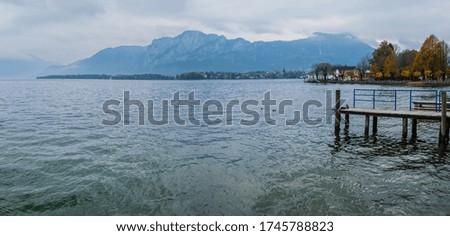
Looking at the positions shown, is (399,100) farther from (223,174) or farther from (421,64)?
(223,174)

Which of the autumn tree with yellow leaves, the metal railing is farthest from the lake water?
the autumn tree with yellow leaves

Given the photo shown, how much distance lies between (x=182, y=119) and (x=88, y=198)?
73.9 feet

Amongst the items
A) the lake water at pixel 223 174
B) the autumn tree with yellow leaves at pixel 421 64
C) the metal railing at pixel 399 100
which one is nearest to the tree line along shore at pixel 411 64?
the autumn tree with yellow leaves at pixel 421 64

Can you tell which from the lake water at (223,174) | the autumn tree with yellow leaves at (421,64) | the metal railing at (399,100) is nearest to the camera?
the lake water at (223,174)

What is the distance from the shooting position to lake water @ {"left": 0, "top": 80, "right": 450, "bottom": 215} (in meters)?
11.6

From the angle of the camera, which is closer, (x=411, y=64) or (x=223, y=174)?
(x=223, y=174)

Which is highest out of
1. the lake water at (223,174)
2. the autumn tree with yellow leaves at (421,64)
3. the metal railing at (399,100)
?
the autumn tree with yellow leaves at (421,64)

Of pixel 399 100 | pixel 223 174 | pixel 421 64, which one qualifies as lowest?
Answer: pixel 223 174

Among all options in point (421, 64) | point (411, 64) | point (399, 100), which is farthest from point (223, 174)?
point (411, 64)

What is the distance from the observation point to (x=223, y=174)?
15.1m

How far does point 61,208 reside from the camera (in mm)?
11742

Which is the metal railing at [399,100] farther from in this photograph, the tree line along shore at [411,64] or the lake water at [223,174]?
the tree line along shore at [411,64]

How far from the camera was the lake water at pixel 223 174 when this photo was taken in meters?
11.6
